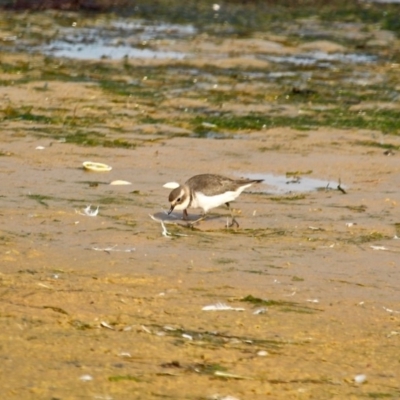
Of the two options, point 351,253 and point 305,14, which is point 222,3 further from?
point 351,253

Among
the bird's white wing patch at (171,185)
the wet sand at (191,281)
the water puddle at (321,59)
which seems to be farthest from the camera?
the water puddle at (321,59)

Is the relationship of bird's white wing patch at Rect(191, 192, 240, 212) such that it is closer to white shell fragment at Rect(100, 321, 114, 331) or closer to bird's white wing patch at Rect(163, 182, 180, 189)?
bird's white wing patch at Rect(163, 182, 180, 189)

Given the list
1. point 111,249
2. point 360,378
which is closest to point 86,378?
point 360,378

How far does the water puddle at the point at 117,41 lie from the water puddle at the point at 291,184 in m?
7.98

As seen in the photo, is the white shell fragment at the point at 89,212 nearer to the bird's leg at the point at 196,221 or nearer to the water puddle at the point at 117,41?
the bird's leg at the point at 196,221

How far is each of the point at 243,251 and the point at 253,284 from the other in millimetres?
900

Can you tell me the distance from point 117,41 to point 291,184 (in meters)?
10.8

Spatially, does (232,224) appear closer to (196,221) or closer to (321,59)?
(196,221)

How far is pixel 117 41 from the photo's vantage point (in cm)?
2125

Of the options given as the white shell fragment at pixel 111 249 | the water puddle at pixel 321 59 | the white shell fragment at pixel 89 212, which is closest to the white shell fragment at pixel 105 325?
the white shell fragment at pixel 111 249

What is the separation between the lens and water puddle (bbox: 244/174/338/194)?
1080 centimetres

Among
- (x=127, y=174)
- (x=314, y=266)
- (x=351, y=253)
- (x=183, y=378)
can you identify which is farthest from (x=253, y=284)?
(x=127, y=174)

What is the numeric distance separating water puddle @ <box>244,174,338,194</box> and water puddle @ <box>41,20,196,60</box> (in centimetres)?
798

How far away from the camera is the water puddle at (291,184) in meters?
10.8
